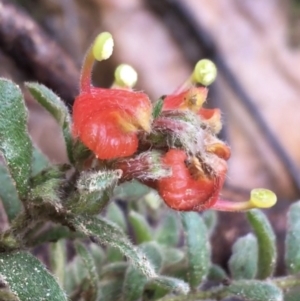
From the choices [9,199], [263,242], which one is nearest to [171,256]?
[263,242]

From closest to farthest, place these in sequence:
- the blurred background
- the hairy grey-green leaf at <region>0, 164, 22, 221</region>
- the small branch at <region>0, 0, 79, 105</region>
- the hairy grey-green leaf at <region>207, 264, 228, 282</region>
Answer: the hairy grey-green leaf at <region>0, 164, 22, 221</region> < the hairy grey-green leaf at <region>207, 264, 228, 282</region> < the small branch at <region>0, 0, 79, 105</region> < the blurred background

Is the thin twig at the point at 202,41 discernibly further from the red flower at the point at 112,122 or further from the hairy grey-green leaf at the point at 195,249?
the red flower at the point at 112,122

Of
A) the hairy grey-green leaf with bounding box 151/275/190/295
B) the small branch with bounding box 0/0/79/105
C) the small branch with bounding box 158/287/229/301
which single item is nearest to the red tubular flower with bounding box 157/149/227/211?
the hairy grey-green leaf with bounding box 151/275/190/295

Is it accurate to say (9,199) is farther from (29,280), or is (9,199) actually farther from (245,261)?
(245,261)

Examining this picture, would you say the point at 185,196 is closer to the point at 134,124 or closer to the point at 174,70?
the point at 134,124

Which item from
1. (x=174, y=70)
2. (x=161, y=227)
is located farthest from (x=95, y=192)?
(x=174, y=70)

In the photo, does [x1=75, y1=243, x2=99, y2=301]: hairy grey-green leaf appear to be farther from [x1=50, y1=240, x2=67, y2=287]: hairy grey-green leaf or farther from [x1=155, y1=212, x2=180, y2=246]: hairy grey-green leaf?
[x1=155, y1=212, x2=180, y2=246]: hairy grey-green leaf
